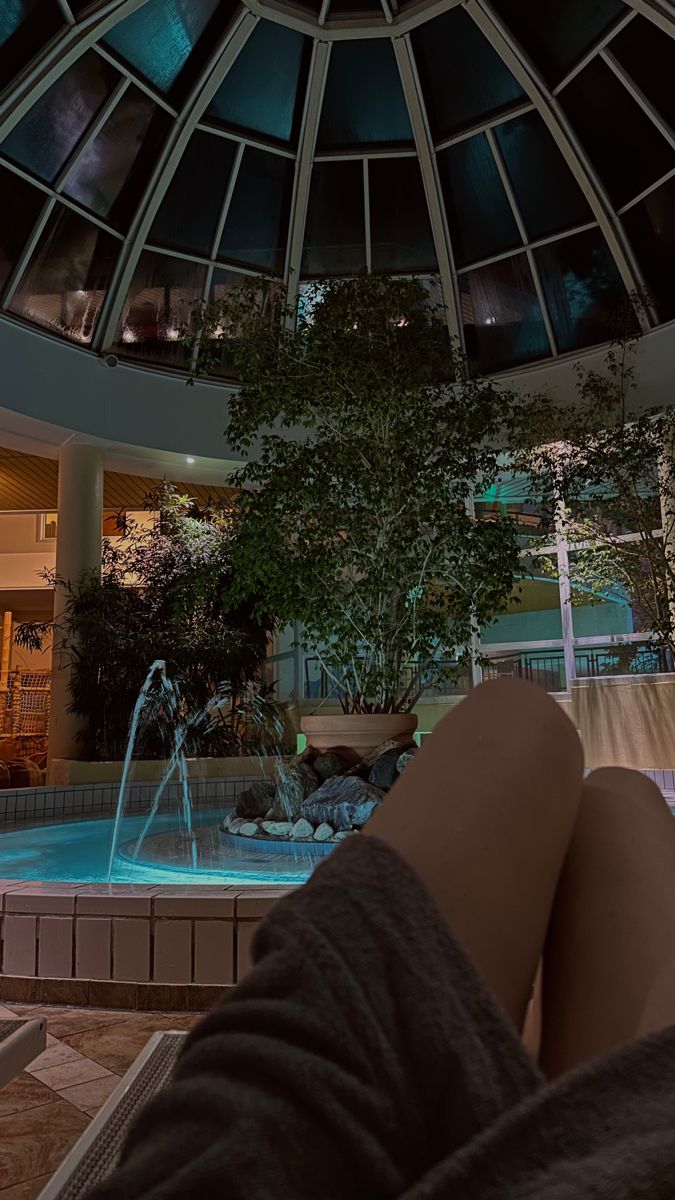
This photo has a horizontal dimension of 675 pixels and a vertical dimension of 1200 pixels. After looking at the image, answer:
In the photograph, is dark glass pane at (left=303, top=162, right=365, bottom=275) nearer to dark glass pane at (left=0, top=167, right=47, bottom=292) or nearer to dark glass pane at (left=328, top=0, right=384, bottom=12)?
dark glass pane at (left=328, top=0, right=384, bottom=12)

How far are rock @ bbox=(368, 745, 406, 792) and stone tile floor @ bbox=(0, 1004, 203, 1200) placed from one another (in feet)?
6.56

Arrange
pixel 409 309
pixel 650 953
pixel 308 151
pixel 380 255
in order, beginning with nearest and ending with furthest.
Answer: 1. pixel 650 953
2. pixel 409 309
3. pixel 308 151
4. pixel 380 255

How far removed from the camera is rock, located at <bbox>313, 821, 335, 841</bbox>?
3553 mm

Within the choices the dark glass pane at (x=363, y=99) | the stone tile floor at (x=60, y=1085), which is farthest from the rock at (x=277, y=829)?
the dark glass pane at (x=363, y=99)

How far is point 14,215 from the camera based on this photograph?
6.92 meters

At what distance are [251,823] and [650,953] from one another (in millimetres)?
3490

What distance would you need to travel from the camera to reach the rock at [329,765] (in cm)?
425

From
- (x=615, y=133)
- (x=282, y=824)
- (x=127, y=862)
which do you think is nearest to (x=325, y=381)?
(x=282, y=824)

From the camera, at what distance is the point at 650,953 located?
597mm

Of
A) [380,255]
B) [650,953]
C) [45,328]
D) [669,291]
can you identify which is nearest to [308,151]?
[380,255]

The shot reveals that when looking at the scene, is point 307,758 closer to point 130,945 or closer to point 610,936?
point 130,945

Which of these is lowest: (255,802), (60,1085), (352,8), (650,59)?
(60,1085)

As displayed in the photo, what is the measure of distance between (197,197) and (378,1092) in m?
8.63

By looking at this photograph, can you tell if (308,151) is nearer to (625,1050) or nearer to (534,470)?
(534,470)
